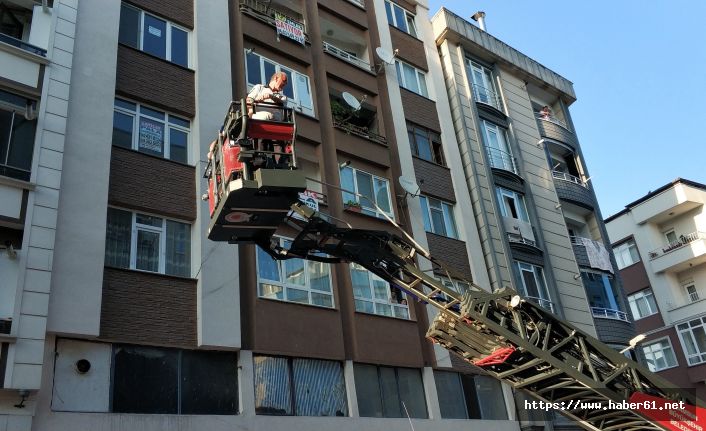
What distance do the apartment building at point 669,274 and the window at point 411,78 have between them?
16641mm

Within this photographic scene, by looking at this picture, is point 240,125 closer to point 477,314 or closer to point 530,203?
point 477,314

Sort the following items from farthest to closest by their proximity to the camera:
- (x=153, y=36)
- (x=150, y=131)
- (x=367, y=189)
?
1. (x=367, y=189)
2. (x=153, y=36)
3. (x=150, y=131)

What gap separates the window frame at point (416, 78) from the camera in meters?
23.3

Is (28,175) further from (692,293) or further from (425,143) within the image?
(692,293)

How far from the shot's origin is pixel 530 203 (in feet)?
78.3

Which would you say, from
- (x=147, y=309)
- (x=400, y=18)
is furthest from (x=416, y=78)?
(x=147, y=309)

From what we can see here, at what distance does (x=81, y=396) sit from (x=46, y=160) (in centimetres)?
464

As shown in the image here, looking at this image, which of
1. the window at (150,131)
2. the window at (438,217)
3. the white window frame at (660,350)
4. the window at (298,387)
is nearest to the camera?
the window at (298,387)

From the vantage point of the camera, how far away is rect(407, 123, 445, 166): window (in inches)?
868

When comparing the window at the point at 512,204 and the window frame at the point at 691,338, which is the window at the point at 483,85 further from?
the window frame at the point at 691,338

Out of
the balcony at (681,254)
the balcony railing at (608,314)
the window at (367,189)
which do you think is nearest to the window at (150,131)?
the window at (367,189)

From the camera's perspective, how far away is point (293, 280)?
51.4 feet

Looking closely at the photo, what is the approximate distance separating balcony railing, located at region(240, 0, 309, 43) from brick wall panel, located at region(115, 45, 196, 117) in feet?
12.1

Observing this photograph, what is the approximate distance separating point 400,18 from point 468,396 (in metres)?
15.0
